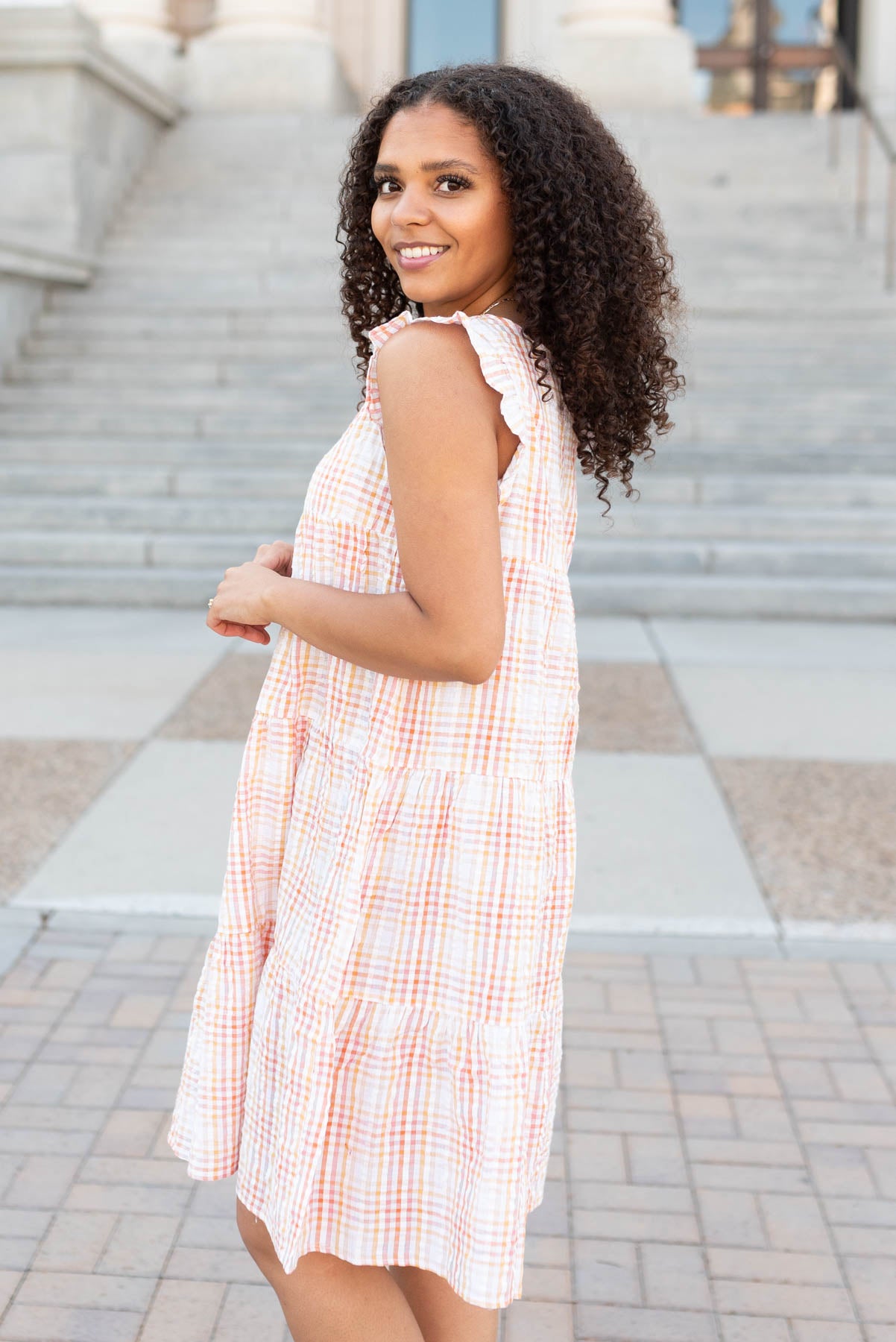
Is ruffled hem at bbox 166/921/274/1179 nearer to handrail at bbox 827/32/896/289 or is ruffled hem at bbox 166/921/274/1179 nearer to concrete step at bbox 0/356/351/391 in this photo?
concrete step at bbox 0/356/351/391

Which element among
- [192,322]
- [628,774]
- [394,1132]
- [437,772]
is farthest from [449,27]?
[394,1132]

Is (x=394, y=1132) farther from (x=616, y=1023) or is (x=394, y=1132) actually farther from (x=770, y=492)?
(x=770, y=492)

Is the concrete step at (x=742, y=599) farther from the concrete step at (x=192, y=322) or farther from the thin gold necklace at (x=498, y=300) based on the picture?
the thin gold necklace at (x=498, y=300)

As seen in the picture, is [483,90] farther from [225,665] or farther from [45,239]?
[45,239]

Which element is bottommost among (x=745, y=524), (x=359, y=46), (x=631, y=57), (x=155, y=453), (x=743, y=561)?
(x=743, y=561)

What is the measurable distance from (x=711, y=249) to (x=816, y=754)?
772cm

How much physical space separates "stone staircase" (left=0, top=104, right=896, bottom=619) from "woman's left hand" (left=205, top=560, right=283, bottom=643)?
6.28 metres

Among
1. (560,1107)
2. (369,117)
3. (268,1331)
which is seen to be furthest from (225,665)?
(369,117)

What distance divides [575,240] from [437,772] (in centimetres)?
60

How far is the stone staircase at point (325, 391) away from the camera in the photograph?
8.34m

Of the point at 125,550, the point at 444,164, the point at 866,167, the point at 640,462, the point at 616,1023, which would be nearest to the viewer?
the point at 444,164

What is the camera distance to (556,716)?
164 centimetres

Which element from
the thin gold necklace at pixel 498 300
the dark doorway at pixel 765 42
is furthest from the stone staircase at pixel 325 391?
the thin gold necklace at pixel 498 300

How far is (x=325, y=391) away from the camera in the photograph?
1031 cm
